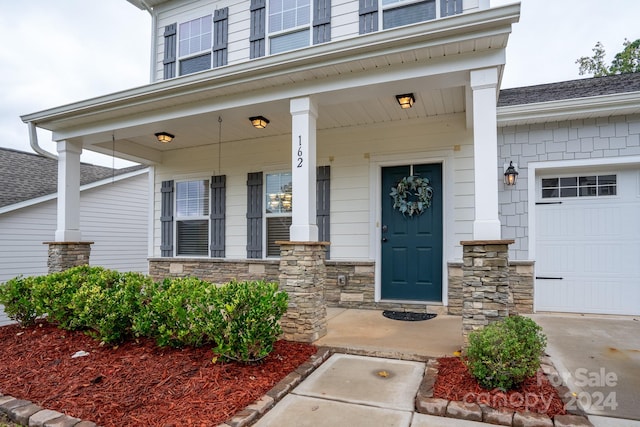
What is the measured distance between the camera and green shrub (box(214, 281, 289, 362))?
9.25ft

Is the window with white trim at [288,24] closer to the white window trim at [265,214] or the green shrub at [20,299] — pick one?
the white window trim at [265,214]

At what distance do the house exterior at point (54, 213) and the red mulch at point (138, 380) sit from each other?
4.78 meters

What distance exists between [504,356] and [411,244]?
2.75 meters

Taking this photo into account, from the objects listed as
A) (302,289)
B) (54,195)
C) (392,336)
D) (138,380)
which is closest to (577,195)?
(392,336)

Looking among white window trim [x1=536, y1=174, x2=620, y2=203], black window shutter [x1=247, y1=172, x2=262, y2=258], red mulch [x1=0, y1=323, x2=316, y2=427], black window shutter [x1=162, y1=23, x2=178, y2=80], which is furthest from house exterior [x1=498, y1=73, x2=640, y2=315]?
black window shutter [x1=162, y1=23, x2=178, y2=80]

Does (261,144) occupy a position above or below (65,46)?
below

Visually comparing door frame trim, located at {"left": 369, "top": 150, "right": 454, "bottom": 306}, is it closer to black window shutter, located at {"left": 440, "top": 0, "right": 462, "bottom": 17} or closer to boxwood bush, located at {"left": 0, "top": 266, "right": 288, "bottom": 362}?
black window shutter, located at {"left": 440, "top": 0, "right": 462, "bottom": 17}

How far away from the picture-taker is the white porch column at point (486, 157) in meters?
3.07

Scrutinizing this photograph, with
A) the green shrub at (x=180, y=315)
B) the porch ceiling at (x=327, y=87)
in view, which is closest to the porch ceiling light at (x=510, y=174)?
the porch ceiling at (x=327, y=87)

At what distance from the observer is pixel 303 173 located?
3.77 metres

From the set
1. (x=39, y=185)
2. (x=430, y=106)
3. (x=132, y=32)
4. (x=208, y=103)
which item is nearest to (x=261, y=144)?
(x=208, y=103)

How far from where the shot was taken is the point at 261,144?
607 cm

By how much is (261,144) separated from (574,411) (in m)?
5.19

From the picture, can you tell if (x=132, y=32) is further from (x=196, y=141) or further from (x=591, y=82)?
(x=591, y=82)
